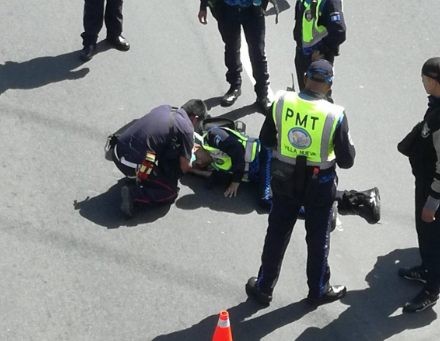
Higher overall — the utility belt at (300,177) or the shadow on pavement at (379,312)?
the utility belt at (300,177)

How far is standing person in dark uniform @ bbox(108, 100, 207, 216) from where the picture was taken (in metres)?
7.36

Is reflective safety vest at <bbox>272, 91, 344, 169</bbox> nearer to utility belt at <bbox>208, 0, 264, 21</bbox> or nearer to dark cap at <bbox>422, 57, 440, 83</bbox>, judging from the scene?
dark cap at <bbox>422, 57, 440, 83</bbox>

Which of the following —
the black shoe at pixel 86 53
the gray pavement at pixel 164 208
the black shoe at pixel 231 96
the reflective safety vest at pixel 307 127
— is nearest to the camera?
the reflective safety vest at pixel 307 127

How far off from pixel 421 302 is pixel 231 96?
334 cm

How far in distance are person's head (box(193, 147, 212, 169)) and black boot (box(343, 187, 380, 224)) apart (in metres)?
1.36

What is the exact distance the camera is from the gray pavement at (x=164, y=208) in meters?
6.48

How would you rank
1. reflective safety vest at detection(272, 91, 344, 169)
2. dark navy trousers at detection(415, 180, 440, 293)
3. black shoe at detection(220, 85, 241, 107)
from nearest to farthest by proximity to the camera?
reflective safety vest at detection(272, 91, 344, 169), dark navy trousers at detection(415, 180, 440, 293), black shoe at detection(220, 85, 241, 107)

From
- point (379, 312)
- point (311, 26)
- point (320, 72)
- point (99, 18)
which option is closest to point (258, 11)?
point (311, 26)

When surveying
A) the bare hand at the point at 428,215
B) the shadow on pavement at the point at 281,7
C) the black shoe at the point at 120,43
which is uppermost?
the bare hand at the point at 428,215

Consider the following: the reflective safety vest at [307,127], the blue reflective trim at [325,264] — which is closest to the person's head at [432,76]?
the reflective safety vest at [307,127]

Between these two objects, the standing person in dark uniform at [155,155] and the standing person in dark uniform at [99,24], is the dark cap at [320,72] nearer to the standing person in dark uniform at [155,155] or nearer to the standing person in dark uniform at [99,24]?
the standing person in dark uniform at [155,155]

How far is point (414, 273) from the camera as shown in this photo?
694 centimetres

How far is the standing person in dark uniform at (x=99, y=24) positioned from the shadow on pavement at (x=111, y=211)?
2.46 meters

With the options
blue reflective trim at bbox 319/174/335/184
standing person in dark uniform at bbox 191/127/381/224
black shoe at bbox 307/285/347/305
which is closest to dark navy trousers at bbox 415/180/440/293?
black shoe at bbox 307/285/347/305
